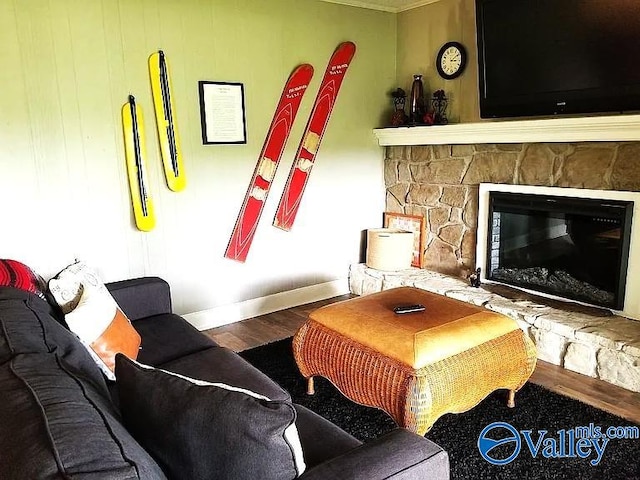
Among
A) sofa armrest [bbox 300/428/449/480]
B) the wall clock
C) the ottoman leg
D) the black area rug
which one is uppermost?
the wall clock

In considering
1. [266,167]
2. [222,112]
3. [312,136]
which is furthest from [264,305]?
[222,112]

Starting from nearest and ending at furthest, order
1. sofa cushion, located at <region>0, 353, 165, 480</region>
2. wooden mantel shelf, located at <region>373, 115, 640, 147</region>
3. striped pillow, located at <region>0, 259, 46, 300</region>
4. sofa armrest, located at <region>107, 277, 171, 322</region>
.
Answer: sofa cushion, located at <region>0, 353, 165, 480</region> → striped pillow, located at <region>0, 259, 46, 300</region> → sofa armrest, located at <region>107, 277, 171, 322</region> → wooden mantel shelf, located at <region>373, 115, 640, 147</region>

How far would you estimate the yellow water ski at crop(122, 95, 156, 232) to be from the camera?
3.12 meters

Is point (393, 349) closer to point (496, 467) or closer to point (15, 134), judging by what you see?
point (496, 467)

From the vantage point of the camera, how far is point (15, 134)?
2795 mm

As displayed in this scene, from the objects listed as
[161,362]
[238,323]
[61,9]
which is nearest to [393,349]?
[161,362]

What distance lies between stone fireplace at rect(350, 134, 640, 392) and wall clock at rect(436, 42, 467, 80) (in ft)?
1.83

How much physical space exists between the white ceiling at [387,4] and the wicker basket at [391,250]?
1826mm

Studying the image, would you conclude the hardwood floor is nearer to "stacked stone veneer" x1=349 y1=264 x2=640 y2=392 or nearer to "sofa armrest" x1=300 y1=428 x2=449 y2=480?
"stacked stone veneer" x1=349 y1=264 x2=640 y2=392

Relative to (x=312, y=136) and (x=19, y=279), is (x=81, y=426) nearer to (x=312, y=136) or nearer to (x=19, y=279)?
(x=19, y=279)

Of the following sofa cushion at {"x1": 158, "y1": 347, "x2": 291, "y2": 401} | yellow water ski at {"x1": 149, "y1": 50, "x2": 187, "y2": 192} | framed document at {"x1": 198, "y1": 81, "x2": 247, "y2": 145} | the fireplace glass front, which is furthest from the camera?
framed document at {"x1": 198, "y1": 81, "x2": 247, "y2": 145}

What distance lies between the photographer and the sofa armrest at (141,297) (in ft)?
8.40

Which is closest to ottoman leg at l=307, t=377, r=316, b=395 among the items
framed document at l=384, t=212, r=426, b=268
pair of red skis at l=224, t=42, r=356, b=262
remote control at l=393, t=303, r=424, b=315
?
remote control at l=393, t=303, r=424, b=315

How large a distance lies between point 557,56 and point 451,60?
3.18ft
